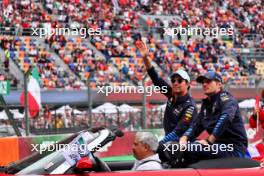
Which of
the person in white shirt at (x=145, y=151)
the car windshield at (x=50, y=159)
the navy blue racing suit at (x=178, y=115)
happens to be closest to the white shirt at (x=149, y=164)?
the person in white shirt at (x=145, y=151)

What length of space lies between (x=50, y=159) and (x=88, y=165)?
1.98 feet

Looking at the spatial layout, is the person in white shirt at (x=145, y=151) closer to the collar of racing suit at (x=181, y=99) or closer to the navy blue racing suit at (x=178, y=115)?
the navy blue racing suit at (x=178, y=115)

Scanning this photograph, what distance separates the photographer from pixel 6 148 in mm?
12445

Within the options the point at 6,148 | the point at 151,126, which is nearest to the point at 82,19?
the point at 151,126

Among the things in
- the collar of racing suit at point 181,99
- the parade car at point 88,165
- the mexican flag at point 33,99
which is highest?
the collar of racing suit at point 181,99

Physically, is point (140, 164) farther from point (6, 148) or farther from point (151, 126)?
point (151, 126)

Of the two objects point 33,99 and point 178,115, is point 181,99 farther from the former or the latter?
point 33,99

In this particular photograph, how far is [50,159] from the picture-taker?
5.35 metres

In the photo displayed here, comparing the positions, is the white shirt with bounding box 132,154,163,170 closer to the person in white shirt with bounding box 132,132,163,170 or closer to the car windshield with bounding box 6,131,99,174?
the person in white shirt with bounding box 132,132,163,170

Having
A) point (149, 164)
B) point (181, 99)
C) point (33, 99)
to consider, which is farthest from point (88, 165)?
point (33, 99)

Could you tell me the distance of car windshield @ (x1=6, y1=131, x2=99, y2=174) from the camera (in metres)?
5.24

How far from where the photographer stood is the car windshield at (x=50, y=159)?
206 inches

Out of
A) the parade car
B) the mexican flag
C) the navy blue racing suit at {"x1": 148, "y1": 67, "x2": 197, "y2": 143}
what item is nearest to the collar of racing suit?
the navy blue racing suit at {"x1": 148, "y1": 67, "x2": 197, "y2": 143}

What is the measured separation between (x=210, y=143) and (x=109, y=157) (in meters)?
8.83
